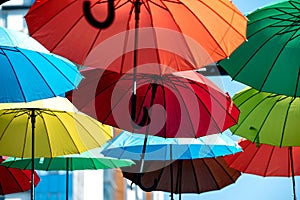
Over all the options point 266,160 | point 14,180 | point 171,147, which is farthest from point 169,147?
point 14,180

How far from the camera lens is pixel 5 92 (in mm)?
5863

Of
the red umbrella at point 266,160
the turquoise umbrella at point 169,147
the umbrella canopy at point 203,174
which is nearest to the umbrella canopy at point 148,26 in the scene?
the turquoise umbrella at point 169,147

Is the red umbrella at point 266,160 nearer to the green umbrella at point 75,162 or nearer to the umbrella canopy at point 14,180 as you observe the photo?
the green umbrella at point 75,162

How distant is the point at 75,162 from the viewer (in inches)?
364

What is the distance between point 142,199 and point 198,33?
1595 inches

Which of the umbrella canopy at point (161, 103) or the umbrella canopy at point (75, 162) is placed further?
the umbrella canopy at point (75, 162)

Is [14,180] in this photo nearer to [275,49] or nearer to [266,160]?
[266,160]

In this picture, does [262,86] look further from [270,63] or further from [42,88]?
[42,88]

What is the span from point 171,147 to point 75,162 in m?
1.34

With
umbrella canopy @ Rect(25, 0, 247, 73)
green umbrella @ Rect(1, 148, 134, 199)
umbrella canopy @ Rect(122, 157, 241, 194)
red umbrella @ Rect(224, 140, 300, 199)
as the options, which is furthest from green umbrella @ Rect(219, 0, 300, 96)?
umbrella canopy @ Rect(122, 157, 241, 194)

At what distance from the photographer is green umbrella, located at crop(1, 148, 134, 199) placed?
28.0ft

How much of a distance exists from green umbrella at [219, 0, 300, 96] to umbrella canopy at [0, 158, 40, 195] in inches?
143

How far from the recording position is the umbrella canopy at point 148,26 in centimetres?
545

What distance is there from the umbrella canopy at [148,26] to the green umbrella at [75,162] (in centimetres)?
294
